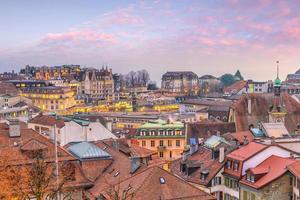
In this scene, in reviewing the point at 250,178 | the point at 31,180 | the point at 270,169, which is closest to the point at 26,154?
the point at 31,180

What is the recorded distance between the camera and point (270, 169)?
1738 inches

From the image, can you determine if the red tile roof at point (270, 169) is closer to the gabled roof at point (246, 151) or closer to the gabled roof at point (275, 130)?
the gabled roof at point (246, 151)

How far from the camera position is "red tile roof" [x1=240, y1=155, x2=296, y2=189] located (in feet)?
139

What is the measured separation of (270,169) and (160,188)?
41.2ft

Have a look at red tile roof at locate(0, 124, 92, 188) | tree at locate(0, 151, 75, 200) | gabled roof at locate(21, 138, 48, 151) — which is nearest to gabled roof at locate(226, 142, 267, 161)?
red tile roof at locate(0, 124, 92, 188)

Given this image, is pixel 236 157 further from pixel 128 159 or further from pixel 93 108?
pixel 93 108

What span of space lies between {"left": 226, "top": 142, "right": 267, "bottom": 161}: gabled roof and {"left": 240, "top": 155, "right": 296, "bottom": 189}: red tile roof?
1.32 metres

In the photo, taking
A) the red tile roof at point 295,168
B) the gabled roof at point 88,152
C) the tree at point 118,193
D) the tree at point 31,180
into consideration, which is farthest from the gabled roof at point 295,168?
the tree at point 31,180

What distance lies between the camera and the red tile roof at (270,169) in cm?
4231

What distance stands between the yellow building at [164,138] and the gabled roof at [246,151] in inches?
1288

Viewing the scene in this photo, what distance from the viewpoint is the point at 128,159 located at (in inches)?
1770

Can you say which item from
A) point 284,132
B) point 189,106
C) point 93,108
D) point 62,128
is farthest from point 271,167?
point 93,108

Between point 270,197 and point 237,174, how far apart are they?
16.2 feet

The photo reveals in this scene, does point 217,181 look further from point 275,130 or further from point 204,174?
point 275,130
